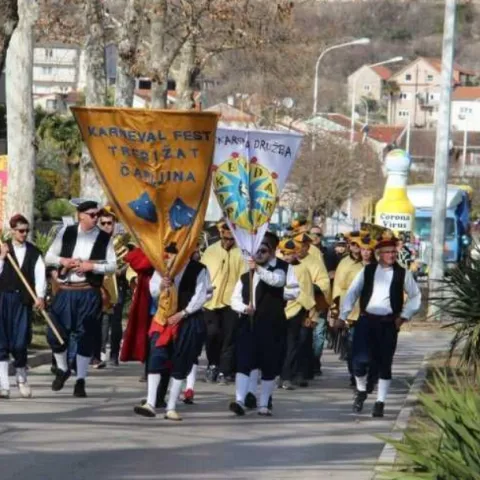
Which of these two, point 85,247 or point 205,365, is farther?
point 205,365

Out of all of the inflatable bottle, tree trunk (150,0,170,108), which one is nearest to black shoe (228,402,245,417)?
tree trunk (150,0,170,108)

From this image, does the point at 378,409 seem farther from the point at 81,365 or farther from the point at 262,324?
the point at 81,365

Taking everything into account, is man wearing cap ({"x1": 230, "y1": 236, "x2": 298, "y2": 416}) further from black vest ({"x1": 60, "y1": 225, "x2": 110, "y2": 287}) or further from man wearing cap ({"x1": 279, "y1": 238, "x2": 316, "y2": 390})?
man wearing cap ({"x1": 279, "y1": 238, "x2": 316, "y2": 390})

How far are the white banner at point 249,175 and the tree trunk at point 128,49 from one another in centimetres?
1200

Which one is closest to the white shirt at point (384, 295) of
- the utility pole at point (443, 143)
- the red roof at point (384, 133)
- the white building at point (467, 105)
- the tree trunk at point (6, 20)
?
the tree trunk at point (6, 20)

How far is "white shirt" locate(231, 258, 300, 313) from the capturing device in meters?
15.9

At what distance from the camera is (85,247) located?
53.6ft

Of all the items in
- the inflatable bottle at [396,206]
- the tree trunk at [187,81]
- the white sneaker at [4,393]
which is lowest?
the white sneaker at [4,393]

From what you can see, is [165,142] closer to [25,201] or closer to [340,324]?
[340,324]

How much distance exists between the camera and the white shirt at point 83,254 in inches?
639

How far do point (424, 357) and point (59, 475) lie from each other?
46.5ft

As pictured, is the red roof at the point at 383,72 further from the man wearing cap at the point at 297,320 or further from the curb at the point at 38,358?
the man wearing cap at the point at 297,320

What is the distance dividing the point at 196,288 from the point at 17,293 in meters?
2.18

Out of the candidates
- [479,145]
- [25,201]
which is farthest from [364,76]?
[25,201]
